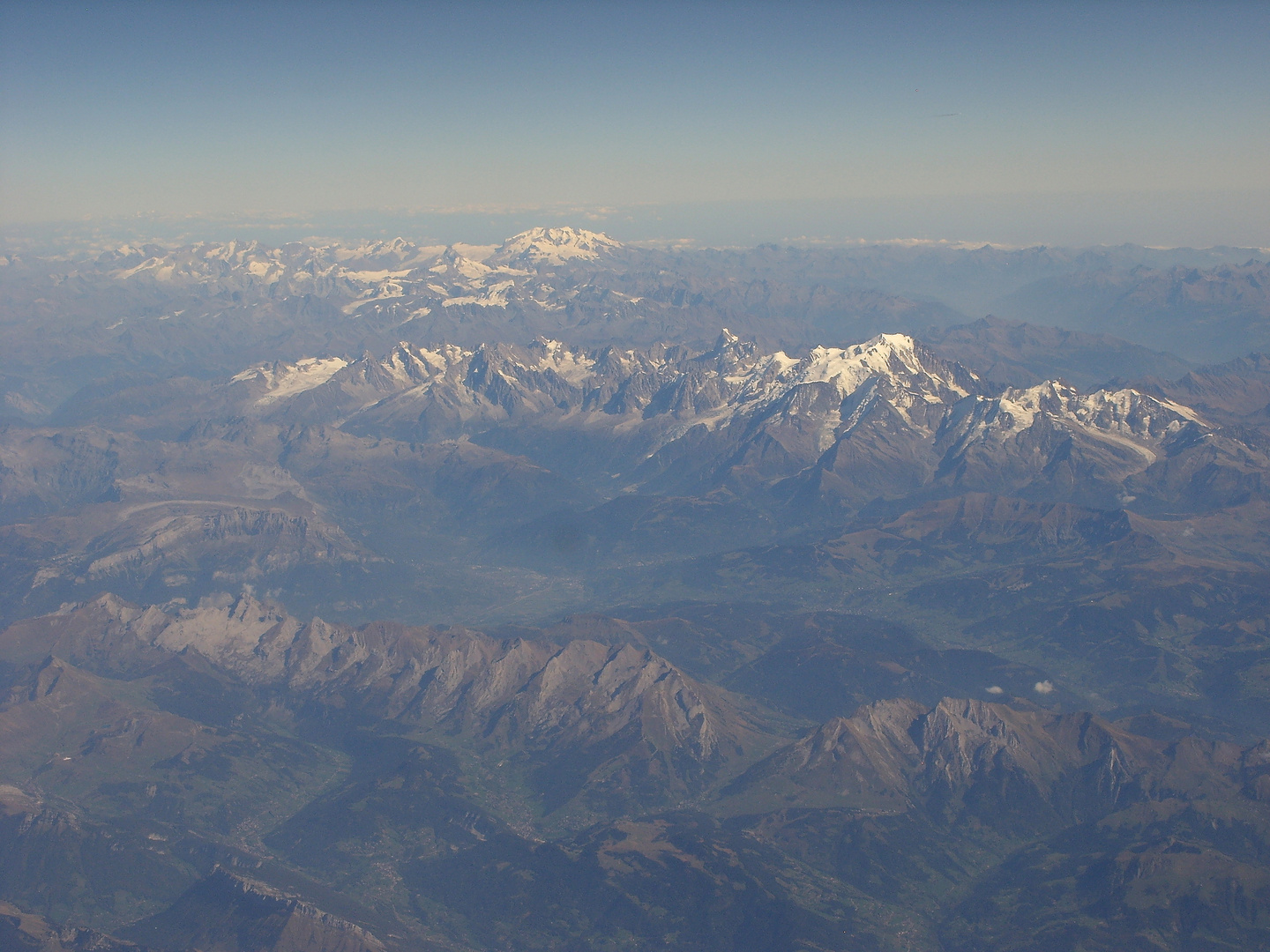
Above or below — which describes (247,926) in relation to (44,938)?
below

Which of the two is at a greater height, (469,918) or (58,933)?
(58,933)

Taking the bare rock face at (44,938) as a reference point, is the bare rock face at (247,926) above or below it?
below

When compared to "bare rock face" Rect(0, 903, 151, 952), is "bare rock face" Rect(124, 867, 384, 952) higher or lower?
lower

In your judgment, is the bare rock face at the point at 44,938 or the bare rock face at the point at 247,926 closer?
the bare rock face at the point at 44,938

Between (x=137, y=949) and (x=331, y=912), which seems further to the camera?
(x=331, y=912)

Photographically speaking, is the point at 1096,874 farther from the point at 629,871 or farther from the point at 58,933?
the point at 58,933

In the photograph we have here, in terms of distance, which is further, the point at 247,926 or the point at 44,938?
the point at 247,926

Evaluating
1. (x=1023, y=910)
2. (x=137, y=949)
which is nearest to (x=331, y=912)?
(x=137, y=949)

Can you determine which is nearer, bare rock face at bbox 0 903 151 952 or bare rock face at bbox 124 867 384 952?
bare rock face at bbox 0 903 151 952
